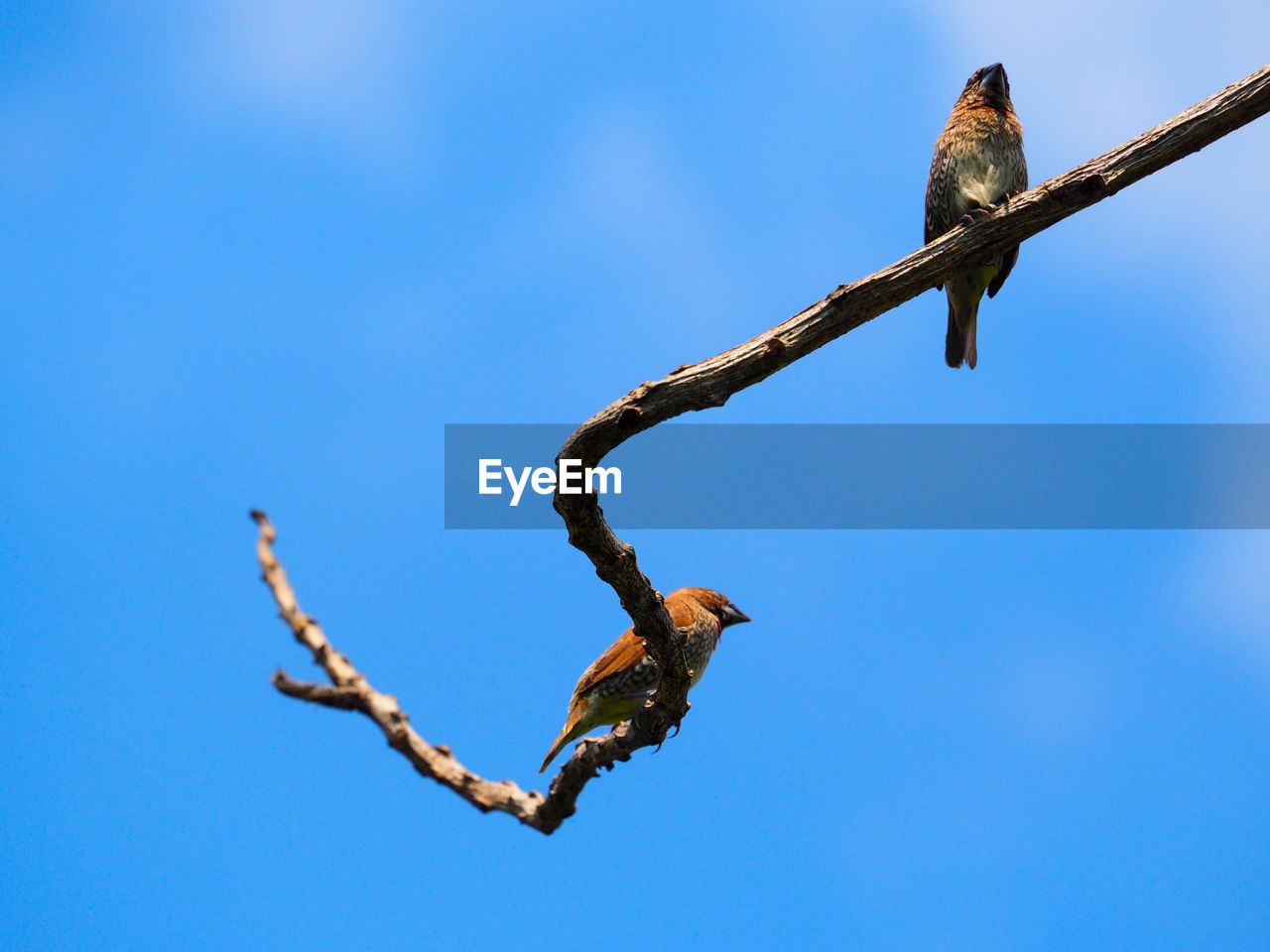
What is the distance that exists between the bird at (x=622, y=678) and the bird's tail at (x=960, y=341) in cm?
264

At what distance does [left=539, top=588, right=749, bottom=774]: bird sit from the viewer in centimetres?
527

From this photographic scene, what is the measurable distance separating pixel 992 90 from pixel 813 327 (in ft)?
13.2

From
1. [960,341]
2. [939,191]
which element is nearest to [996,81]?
[939,191]

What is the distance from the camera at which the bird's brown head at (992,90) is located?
22.5 ft

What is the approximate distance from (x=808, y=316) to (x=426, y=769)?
2414mm

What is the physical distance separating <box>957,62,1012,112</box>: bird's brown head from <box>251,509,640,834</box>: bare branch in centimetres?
559

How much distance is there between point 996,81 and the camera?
22.6ft

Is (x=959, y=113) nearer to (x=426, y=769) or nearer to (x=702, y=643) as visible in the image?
(x=702, y=643)

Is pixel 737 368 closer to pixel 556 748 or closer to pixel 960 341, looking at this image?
pixel 556 748

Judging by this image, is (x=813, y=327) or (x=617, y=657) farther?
(x=617, y=657)

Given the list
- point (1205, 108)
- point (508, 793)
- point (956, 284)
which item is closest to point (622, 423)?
point (508, 793)

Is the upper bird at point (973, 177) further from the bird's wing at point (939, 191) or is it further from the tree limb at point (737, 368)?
the tree limb at point (737, 368)

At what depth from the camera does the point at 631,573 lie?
3.97 meters

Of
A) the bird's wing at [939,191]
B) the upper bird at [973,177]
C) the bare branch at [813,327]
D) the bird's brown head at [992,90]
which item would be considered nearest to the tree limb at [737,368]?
the bare branch at [813,327]
